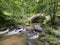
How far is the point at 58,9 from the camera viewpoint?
973 cm

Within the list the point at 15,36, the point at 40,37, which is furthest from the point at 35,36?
the point at 15,36

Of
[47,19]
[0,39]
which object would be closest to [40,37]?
[0,39]

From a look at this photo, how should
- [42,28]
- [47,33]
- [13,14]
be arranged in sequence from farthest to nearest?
1. [13,14]
2. [42,28]
3. [47,33]

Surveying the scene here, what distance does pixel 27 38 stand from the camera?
7.32 metres

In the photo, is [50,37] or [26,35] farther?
[26,35]

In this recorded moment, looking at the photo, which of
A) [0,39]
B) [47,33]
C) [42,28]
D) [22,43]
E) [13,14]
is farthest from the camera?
[13,14]

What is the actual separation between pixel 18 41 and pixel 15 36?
73 centimetres

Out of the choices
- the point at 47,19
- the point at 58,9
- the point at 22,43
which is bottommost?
the point at 22,43

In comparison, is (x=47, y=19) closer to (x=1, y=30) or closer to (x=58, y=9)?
(x=58, y=9)

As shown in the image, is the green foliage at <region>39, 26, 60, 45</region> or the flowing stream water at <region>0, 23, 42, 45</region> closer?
the green foliage at <region>39, 26, 60, 45</region>

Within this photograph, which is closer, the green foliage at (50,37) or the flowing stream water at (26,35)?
the green foliage at (50,37)

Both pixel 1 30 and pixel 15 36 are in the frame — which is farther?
pixel 1 30

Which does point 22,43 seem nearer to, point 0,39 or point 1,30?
point 0,39

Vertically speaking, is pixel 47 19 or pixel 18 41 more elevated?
pixel 47 19
